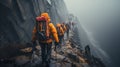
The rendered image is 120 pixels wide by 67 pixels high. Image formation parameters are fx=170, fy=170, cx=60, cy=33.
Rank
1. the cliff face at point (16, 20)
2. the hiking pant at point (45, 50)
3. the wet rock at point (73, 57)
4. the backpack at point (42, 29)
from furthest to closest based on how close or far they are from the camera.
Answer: the cliff face at point (16, 20)
the wet rock at point (73, 57)
the hiking pant at point (45, 50)
the backpack at point (42, 29)

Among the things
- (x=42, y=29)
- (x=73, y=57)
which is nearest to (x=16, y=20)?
(x=73, y=57)

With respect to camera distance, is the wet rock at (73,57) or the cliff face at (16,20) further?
the cliff face at (16,20)

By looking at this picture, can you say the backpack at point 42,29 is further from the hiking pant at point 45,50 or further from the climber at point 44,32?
the hiking pant at point 45,50

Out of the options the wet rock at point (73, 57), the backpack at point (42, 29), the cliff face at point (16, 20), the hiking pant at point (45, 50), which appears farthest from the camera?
the cliff face at point (16, 20)

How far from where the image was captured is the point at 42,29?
9.48 meters

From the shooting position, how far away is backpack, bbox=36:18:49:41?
9.44 m

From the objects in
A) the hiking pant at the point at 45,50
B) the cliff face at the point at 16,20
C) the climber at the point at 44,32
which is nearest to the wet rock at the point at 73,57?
the hiking pant at the point at 45,50

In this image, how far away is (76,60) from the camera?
15508 mm

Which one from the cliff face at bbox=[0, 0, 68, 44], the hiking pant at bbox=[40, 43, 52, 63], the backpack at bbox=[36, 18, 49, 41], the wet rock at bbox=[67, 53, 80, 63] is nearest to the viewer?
the backpack at bbox=[36, 18, 49, 41]

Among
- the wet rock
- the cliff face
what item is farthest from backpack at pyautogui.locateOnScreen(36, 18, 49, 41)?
the cliff face

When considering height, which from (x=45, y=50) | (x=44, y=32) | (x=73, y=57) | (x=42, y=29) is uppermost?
(x=42, y=29)

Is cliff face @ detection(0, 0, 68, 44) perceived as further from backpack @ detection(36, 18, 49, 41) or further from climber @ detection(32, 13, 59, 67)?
backpack @ detection(36, 18, 49, 41)

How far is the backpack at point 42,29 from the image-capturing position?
9438 mm

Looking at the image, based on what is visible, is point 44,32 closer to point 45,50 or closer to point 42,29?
point 42,29
